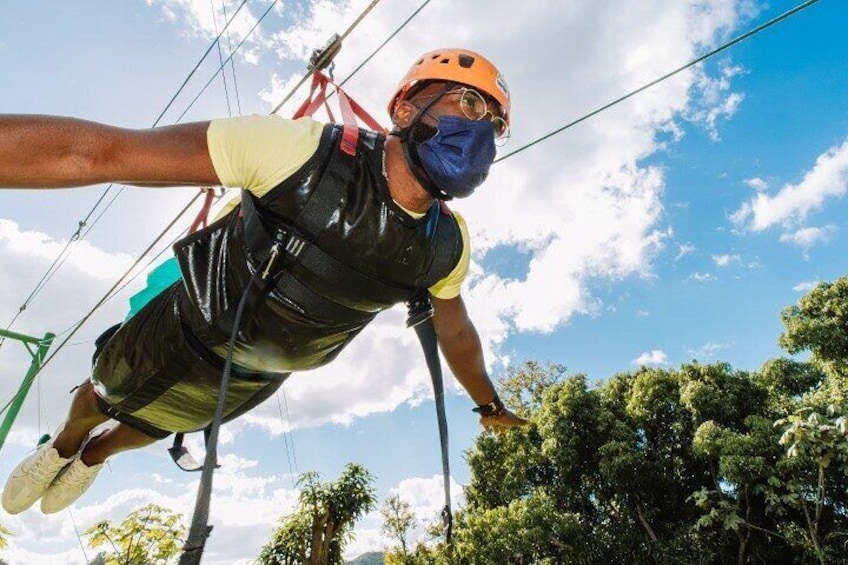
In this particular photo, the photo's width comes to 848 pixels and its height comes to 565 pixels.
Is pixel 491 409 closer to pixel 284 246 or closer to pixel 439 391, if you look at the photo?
pixel 439 391

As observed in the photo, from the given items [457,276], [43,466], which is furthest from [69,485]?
[457,276]

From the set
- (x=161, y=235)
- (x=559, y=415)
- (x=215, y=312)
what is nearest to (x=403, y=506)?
(x=559, y=415)

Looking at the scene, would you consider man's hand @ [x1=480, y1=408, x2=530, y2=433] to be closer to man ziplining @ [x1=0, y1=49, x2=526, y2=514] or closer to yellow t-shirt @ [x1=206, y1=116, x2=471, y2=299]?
man ziplining @ [x1=0, y1=49, x2=526, y2=514]

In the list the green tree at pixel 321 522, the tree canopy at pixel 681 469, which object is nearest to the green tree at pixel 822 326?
the tree canopy at pixel 681 469

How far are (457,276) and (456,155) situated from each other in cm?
72

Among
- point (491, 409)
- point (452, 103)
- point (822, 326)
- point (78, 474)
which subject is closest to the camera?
point (452, 103)

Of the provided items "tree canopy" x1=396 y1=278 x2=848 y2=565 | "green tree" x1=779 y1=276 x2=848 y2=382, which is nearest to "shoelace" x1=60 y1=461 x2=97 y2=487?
"tree canopy" x1=396 y1=278 x2=848 y2=565

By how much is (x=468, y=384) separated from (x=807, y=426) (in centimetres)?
1295

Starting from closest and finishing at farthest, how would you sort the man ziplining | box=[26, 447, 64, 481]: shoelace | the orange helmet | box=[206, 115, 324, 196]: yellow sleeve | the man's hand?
the man ziplining → box=[206, 115, 324, 196]: yellow sleeve → the orange helmet → the man's hand → box=[26, 447, 64, 481]: shoelace

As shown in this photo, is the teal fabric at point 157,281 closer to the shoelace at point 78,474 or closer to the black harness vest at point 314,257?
the black harness vest at point 314,257

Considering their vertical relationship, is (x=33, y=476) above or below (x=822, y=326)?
below

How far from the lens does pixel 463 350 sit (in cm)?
275

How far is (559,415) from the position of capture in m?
20.5

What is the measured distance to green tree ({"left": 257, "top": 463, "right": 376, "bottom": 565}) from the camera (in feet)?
65.2
